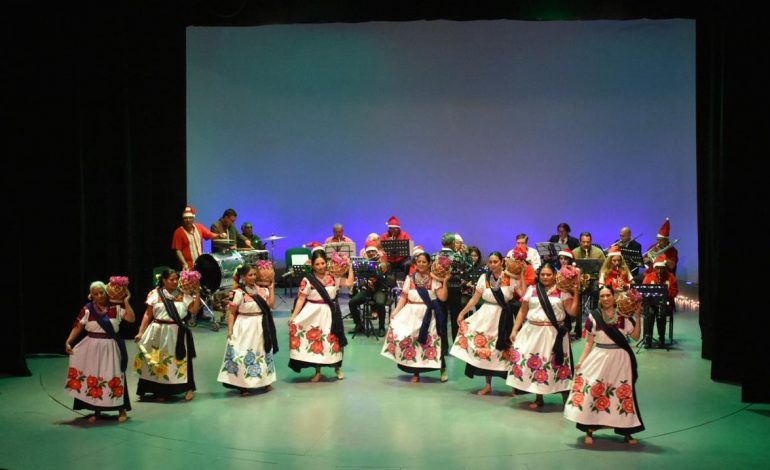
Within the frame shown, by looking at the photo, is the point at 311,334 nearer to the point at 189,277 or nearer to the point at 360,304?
the point at 189,277

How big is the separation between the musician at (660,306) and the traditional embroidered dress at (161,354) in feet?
18.1

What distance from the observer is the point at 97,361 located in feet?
22.5

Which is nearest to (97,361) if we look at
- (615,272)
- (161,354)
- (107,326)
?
(107,326)

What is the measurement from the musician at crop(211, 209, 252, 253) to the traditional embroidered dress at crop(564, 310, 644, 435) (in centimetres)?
689

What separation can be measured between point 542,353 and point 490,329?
0.83 m

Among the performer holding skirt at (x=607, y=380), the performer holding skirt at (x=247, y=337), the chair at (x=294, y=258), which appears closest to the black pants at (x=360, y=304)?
the chair at (x=294, y=258)

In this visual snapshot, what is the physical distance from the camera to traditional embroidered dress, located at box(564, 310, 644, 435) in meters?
6.25

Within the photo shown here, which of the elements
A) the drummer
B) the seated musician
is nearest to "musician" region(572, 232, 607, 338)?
the seated musician

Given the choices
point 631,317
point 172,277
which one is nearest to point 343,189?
point 172,277

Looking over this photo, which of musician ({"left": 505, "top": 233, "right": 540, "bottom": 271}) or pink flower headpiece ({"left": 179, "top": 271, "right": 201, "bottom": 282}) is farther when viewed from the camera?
musician ({"left": 505, "top": 233, "right": 540, "bottom": 271})

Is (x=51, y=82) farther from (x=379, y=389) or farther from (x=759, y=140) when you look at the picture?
(x=759, y=140)

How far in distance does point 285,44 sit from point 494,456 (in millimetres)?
11146

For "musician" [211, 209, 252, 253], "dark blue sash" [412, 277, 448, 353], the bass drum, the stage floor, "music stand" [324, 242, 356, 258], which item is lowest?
the stage floor

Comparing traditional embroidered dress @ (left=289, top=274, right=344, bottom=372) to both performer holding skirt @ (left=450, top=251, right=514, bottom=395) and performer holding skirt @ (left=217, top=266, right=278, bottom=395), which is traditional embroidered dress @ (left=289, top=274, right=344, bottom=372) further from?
performer holding skirt @ (left=450, top=251, right=514, bottom=395)
